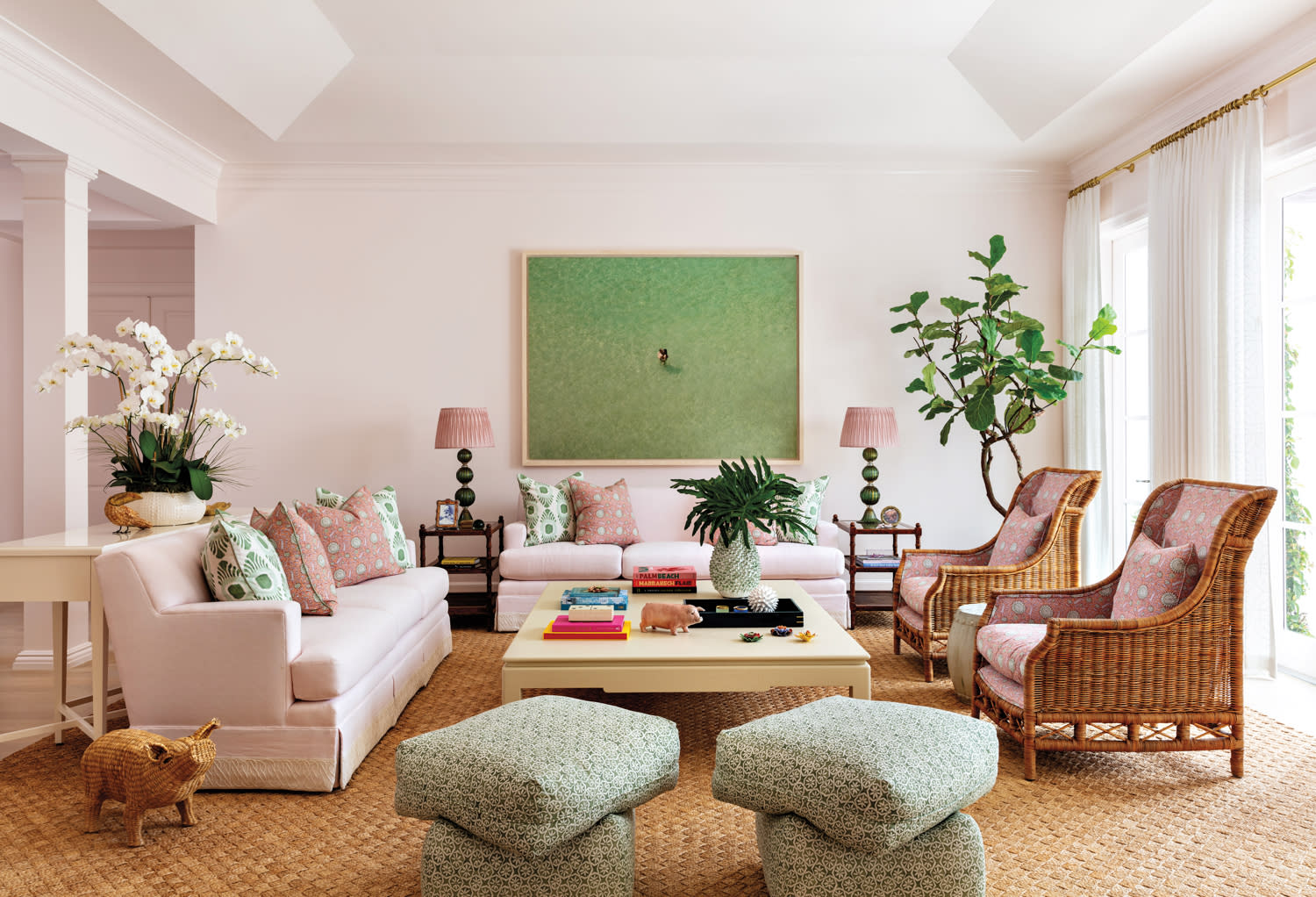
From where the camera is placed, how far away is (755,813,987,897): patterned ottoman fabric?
75.6 inches

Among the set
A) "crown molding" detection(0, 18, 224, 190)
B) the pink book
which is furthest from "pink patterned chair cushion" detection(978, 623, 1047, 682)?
"crown molding" detection(0, 18, 224, 190)

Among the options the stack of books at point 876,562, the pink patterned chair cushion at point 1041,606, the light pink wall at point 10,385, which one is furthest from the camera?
the light pink wall at point 10,385

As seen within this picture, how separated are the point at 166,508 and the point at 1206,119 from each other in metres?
5.11

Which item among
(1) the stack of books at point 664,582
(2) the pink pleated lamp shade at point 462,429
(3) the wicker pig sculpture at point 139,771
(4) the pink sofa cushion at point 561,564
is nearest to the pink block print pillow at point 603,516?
(4) the pink sofa cushion at point 561,564

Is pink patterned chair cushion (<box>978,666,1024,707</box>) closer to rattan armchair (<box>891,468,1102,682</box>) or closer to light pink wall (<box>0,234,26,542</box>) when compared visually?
rattan armchair (<box>891,468,1102,682</box>)

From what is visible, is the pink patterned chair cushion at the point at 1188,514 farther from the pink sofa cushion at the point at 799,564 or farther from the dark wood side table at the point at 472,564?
the dark wood side table at the point at 472,564

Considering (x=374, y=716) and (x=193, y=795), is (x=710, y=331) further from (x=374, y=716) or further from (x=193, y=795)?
(x=193, y=795)

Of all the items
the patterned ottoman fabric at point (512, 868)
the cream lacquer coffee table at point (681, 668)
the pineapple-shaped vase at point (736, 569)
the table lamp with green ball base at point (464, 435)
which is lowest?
the patterned ottoman fabric at point (512, 868)

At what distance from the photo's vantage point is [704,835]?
2482 millimetres

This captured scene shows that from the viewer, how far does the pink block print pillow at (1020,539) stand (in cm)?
414

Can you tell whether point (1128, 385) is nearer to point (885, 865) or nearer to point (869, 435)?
point (869, 435)

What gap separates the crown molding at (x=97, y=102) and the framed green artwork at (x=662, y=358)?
7.22ft

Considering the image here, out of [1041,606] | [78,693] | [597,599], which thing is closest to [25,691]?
[78,693]

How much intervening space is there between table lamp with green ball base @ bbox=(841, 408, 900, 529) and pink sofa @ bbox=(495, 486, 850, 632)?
523mm
